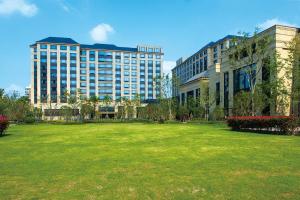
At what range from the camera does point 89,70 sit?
383ft

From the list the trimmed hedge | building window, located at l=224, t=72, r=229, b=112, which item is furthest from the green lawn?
building window, located at l=224, t=72, r=229, b=112

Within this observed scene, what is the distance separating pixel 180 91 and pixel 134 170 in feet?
270

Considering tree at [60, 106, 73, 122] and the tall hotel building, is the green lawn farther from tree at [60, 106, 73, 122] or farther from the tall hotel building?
the tall hotel building

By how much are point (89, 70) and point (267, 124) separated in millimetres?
100808

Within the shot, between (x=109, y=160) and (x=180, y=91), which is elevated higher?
(x=180, y=91)

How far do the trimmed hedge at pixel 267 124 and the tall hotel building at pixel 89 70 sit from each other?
73063mm

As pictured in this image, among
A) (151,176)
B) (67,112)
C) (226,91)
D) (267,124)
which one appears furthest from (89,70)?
(151,176)

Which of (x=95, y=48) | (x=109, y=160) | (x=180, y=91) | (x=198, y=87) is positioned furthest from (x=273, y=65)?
(x=95, y=48)

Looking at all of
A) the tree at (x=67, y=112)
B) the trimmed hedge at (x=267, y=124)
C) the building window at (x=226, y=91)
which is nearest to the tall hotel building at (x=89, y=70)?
the tree at (x=67, y=112)

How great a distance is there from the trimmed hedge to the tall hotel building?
73063mm

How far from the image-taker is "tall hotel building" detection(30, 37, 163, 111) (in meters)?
108

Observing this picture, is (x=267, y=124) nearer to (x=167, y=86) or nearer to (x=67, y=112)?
(x=167, y=86)

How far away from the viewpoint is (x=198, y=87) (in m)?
75.3

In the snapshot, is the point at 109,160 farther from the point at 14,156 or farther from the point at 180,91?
the point at 180,91
